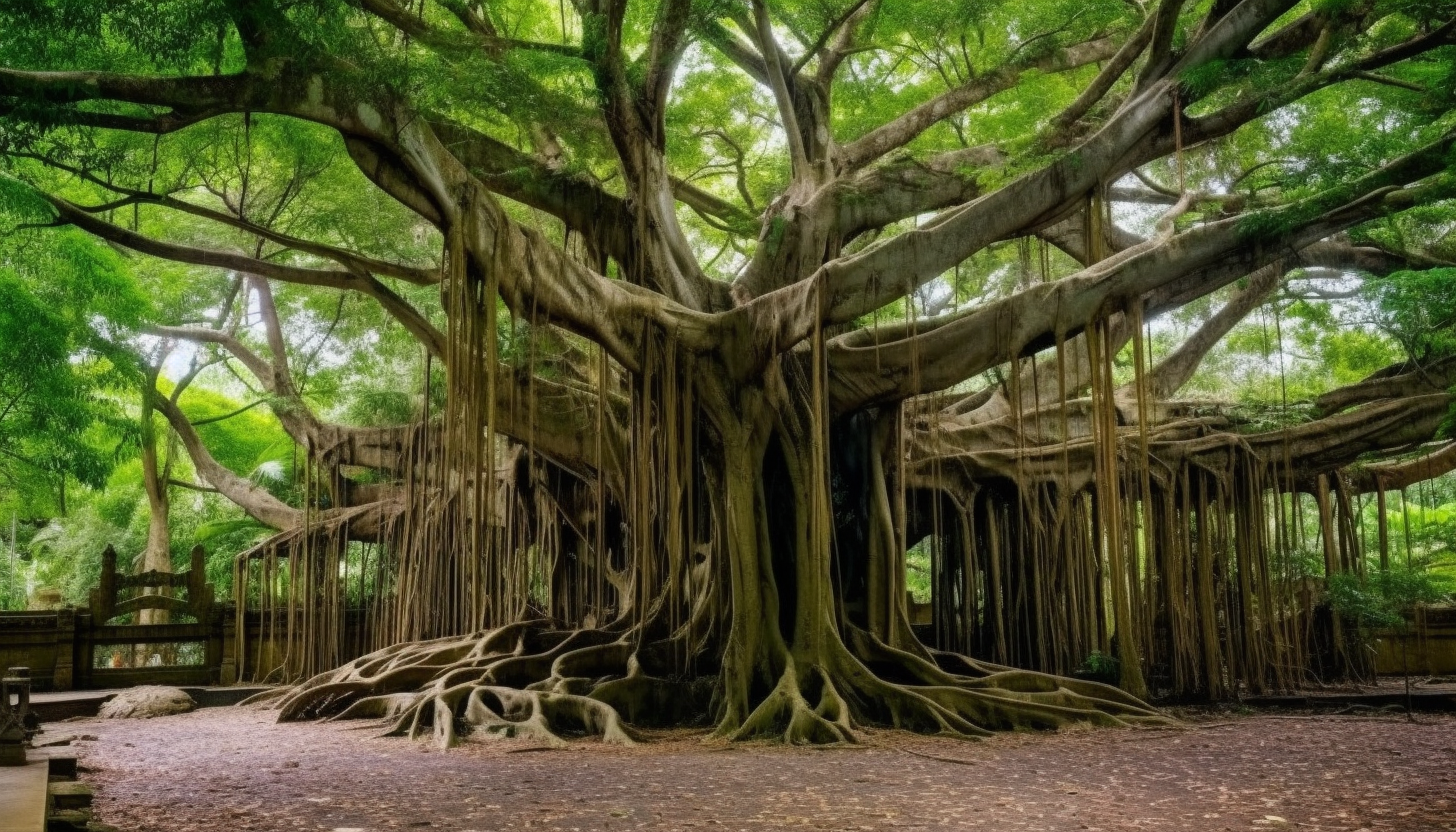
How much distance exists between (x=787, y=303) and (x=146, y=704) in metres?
6.17

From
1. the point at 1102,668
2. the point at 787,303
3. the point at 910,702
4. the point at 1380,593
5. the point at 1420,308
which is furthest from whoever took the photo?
the point at 1420,308

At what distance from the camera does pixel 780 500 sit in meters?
8.20

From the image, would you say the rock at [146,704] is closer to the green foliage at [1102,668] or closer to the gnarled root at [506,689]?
the gnarled root at [506,689]

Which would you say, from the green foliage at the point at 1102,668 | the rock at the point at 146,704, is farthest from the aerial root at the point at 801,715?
the rock at the point at 146,704

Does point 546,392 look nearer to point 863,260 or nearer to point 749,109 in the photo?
point 863,260

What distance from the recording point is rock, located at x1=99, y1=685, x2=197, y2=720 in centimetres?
911

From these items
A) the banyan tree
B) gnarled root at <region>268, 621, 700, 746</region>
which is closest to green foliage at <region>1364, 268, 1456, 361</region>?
the banyan tree

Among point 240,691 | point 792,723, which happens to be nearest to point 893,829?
point 792,723

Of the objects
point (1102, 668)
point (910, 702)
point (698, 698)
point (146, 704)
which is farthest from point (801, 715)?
point (146, 704)

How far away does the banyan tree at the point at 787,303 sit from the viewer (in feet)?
21.1

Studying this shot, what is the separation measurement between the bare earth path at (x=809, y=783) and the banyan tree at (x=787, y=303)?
32.2 inches

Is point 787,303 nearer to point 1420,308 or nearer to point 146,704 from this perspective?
point 1420,308

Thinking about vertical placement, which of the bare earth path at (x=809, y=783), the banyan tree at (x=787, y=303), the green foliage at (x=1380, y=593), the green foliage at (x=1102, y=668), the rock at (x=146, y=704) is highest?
the banyan tree at (x=787, y=303)

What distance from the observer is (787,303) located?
279 inches
